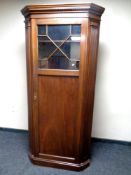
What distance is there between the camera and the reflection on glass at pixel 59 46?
1852 mm

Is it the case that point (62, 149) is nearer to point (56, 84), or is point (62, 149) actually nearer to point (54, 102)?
point (54, 102)

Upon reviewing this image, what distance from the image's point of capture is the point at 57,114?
2066mm

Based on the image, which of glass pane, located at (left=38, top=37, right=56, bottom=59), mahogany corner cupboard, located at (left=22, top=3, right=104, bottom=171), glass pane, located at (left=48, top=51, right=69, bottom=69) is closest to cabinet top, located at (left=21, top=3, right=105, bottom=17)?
mahogany corner cupboard, located at (left=22, top=3, right=104, bottom=171)

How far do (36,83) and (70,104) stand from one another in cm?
43

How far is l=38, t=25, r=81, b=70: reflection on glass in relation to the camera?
6.07 ft

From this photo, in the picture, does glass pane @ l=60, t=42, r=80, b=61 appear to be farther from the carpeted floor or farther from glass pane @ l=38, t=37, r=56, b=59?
the carpeted floor

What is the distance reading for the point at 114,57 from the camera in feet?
8.20

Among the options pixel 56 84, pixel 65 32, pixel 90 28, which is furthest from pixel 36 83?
pixel 90 28

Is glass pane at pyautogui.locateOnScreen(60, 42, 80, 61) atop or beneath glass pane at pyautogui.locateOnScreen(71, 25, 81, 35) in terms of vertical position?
beneath

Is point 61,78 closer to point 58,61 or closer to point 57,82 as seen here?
point 57,82

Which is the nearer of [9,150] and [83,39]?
[83,39]

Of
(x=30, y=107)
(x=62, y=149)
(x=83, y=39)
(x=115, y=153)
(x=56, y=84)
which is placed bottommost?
(x=115, y=153)

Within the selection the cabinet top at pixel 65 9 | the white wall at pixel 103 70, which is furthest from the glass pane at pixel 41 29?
the white wall at pixel 103 70

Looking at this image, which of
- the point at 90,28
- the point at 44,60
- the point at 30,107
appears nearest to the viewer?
the point at 90,28
